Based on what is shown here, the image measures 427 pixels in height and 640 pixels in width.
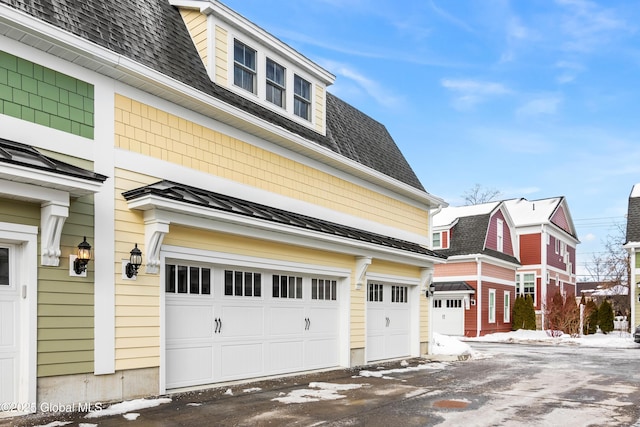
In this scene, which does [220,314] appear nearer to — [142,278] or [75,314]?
[142,278]

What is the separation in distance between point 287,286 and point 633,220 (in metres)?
22.5

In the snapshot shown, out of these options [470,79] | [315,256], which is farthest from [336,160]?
[470,79]

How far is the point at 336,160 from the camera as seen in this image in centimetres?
1272

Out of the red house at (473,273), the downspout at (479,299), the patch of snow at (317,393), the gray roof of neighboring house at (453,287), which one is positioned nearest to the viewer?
the patch of snow at (317,393)

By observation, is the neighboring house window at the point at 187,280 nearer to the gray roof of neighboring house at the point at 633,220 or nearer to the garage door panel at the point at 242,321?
the garage door panel at the point at 242,321

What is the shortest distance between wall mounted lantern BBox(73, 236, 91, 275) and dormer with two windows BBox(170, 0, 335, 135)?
4.37 m

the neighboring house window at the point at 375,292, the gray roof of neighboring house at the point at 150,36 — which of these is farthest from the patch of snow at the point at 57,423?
the neighboring house window at the point at 375,292

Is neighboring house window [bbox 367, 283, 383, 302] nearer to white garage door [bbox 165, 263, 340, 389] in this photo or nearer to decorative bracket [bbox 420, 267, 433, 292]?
white garage door [bbox 165, 263, 340, 389]

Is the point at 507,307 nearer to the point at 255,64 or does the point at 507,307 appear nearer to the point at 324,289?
the point at 324,289

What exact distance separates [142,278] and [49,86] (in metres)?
2.98

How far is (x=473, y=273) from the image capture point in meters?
27.5

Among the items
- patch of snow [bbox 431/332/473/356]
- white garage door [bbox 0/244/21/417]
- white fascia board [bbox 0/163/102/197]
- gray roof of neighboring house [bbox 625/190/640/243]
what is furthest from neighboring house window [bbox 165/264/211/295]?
gray roof of neighboring house [bbox 625/190/640/243]

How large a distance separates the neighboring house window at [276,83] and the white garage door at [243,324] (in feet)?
12.5

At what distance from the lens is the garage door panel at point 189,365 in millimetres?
8789
